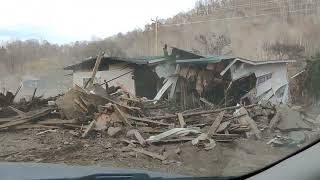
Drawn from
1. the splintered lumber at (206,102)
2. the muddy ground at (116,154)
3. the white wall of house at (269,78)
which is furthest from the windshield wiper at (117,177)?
the white wall of house at (269,78)

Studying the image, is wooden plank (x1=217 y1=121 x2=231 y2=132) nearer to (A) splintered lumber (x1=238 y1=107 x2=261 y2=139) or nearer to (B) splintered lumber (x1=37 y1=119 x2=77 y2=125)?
(A) splintered lumber (x1=238 y1=107 x2=261 y2=139)

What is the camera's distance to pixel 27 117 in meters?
3.21

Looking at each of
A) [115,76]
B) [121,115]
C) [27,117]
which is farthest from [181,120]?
[27,117]

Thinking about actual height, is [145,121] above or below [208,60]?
below

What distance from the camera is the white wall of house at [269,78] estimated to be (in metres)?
3.37

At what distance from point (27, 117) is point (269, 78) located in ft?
4.63

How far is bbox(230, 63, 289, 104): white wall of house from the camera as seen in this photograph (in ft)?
11.0

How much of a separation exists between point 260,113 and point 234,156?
31 centimetres

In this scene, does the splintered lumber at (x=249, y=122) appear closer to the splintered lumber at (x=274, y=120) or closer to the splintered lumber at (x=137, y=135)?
the splintered lumber at (x=274, y=120)

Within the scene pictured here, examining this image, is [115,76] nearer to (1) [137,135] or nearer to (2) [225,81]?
(1) [137,135]

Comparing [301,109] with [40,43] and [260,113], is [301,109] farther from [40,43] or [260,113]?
[40,43]

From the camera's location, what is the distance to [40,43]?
308cm

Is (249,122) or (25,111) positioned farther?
(249,122)

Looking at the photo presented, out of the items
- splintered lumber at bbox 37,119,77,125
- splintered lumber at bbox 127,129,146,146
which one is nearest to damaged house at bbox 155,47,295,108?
splintered lumber at bbox 127,129,146,146
